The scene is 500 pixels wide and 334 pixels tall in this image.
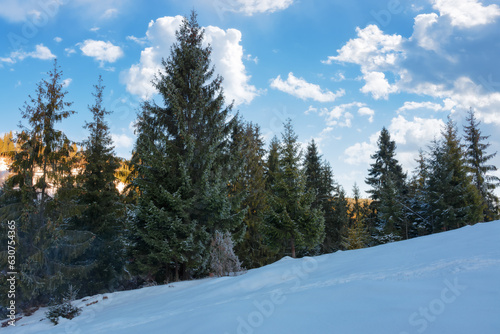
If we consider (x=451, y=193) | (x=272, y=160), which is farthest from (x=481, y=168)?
(x=272, y=160)

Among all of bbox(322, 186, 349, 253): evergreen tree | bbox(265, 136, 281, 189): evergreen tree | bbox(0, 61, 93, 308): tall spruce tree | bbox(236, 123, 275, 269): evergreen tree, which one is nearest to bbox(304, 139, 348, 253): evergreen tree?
bbox(322, 186, 349, 253): evergreen tree

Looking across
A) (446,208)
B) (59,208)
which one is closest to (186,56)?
(59,208)

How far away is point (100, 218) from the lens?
16.0 meters

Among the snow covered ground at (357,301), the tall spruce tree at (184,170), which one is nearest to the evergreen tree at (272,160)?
the tall spruce tree at (184,170)

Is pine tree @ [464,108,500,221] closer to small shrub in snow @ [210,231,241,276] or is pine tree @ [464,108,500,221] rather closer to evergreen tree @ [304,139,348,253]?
evergreen tree @ [304,139,348,253]

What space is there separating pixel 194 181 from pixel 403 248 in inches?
349

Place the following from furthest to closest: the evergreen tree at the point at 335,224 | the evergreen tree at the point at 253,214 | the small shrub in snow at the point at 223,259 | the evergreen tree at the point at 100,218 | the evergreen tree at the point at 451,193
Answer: the evergreen tree at the point at 335,224 < the evergreen tree at the point at 451,193 < the evergreen tree at the point at 253,214 < the evergreen tree at the point at 100,218 < the small shrub in snow at the point at 223,259

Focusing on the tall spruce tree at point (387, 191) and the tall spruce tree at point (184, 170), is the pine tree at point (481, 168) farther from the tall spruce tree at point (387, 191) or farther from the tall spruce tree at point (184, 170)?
the tall spruce tree at point (184, 170)

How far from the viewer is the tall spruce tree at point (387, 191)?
25875mm

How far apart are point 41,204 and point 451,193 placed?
27056mm

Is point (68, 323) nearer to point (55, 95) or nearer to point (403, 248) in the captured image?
point (403, 248)

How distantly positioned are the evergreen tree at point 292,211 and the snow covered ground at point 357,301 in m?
9.37

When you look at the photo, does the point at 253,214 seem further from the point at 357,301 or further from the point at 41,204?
the point at 357,301

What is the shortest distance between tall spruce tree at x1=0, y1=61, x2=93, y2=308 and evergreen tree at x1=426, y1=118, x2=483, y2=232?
24.5m
